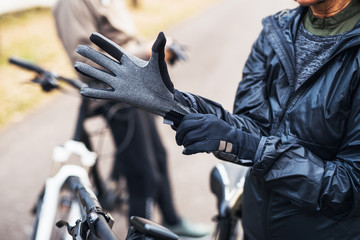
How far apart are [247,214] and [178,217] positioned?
1.70 meters

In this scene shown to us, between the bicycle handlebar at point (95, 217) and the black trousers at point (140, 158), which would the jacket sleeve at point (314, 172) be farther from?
the black trousers at point (140, 158)

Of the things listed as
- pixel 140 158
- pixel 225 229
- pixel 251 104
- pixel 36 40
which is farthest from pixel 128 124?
pixel 36 40

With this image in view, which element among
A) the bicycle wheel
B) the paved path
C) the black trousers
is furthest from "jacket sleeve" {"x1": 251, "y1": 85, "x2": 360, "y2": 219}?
the paved path

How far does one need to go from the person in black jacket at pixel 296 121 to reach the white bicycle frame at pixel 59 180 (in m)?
0.99

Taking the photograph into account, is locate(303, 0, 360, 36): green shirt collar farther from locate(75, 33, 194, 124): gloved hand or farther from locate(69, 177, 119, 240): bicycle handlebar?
locate(69, 177, 119, 240): bicycle handlebar

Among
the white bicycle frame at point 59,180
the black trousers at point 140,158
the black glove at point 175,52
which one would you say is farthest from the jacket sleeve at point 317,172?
the black trousers at point 140,158

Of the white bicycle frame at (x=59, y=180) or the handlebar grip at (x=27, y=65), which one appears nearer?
the white bicycle frame at (x=59, y=180)

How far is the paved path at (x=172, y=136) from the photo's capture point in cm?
391

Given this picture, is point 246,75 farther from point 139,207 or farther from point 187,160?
point 187,160

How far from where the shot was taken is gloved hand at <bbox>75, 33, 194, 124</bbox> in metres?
1.47

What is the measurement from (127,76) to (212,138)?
0.36 m

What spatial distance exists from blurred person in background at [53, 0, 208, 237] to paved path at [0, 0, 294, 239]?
36cm

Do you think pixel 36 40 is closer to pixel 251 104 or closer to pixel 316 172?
pixel 251 104

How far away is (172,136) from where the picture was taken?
16.4 ft
